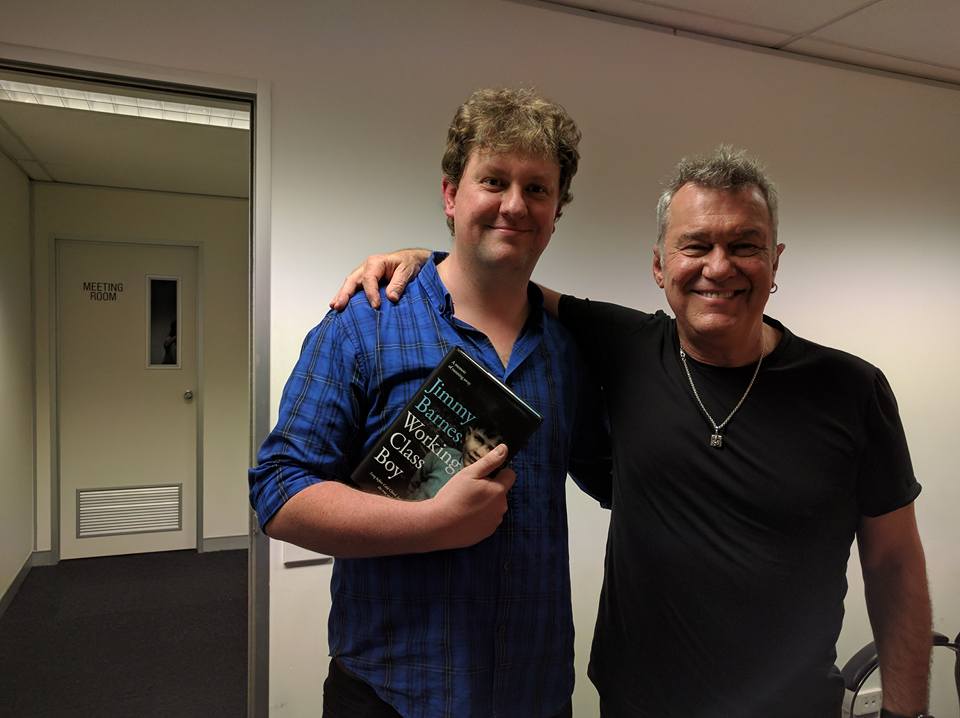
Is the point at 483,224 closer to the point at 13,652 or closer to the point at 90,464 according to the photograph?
the point at 13,652

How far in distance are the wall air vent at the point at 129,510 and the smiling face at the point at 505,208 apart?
4062 millimetres

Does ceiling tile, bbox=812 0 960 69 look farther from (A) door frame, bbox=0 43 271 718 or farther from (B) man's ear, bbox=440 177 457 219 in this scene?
(A) door frame, bbox=0 43 271 718

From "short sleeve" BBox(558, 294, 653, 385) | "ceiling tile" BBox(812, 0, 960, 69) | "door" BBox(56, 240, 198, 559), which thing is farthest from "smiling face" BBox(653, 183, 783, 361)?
"door" BBox(56, 240, 198, 559)

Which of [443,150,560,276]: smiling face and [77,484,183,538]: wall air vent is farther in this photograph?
[77,484,183,538]: wall air vent

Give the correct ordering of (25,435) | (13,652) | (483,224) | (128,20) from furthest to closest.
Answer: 1. (25,435)
2. (13,652)
3. (128,20)
4. (483,224)

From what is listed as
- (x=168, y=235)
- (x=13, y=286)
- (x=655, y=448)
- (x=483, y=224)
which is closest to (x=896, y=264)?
(x=655, y=448)

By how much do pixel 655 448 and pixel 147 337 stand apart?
13.5 feet

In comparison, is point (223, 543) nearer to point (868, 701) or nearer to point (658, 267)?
point (868, 701)

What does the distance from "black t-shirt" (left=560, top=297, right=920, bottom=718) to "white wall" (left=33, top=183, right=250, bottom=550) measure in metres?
3.66

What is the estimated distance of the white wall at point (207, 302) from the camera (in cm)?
408

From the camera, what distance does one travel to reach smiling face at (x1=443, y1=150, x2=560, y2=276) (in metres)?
1.01

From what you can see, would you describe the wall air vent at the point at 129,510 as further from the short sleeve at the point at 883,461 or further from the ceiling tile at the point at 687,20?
the short sleeve at the point at 883,461

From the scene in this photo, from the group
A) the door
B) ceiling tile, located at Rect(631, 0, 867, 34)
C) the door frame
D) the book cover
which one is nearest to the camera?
the book cover

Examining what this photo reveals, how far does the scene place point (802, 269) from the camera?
2.49m
